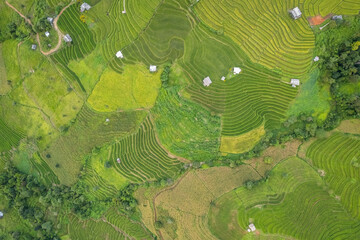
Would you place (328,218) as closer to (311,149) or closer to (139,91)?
(311,149)

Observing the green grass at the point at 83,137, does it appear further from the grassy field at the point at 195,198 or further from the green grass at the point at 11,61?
the green grass at the point at 11,61

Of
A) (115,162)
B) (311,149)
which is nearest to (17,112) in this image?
(115,162)

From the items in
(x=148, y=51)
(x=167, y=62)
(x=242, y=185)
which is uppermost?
(x=148, y=51)

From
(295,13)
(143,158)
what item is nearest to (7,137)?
(143,158)

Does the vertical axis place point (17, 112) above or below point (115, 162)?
above

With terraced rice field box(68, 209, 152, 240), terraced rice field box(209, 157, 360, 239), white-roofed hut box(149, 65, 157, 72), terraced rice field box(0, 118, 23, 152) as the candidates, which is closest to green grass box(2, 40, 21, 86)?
terraced rice field box(0, 118, 23, 152)

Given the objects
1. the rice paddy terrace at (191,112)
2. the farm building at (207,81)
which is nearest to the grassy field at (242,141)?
the rice paddy terrace at (191,112)
